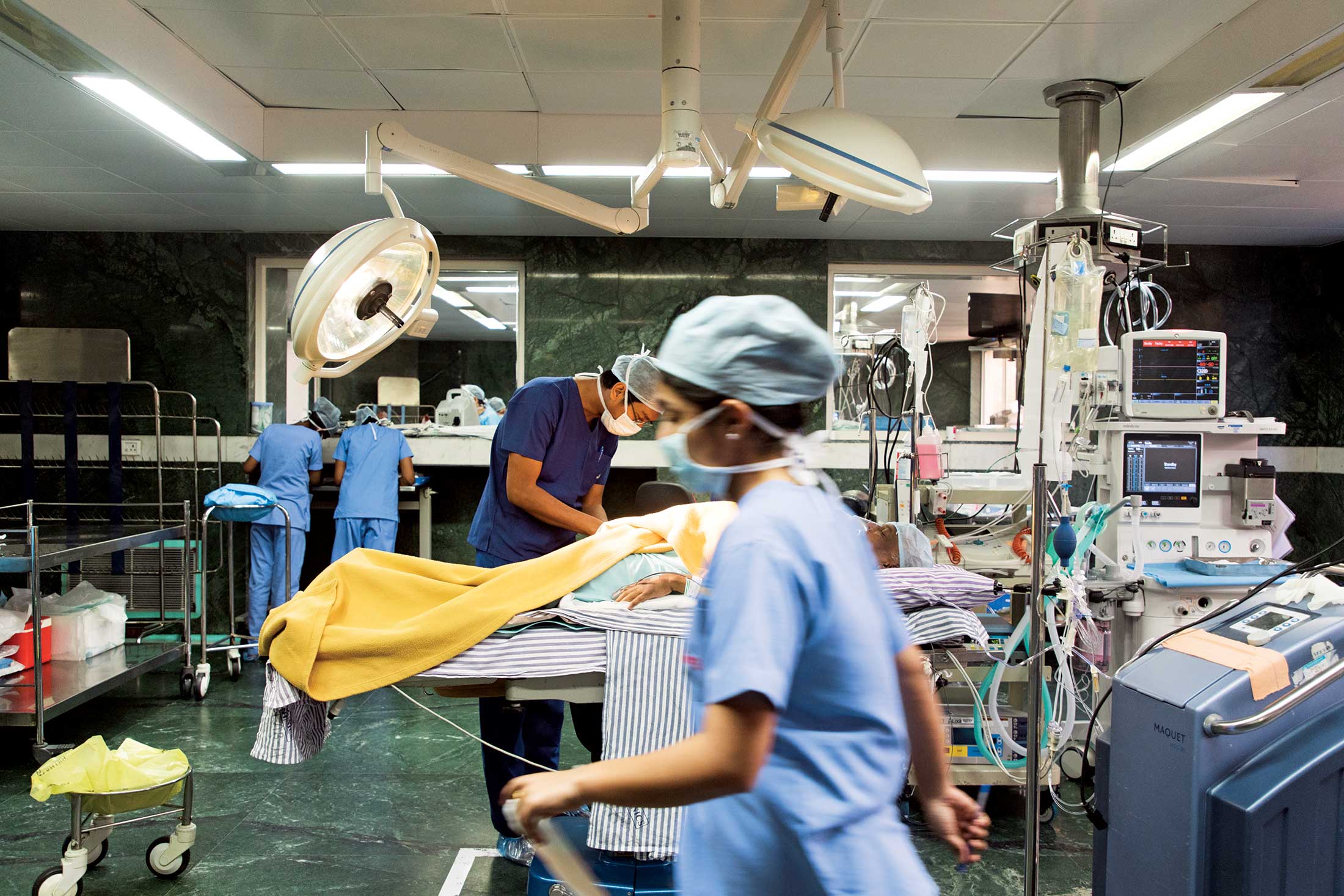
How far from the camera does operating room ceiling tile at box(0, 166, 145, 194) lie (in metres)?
4.35

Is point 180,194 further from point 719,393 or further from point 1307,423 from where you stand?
point 1307,423

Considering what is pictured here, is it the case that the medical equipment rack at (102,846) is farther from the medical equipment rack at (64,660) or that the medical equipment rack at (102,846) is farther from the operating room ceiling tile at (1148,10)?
the operating room ceiling tile at (1148,10)

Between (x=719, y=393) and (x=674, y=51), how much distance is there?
1694mm

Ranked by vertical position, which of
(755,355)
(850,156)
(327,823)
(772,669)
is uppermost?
(850,156)

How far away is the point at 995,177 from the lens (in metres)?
4.28

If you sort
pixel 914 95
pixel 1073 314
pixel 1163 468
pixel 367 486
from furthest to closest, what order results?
pixel 367 486, pixel 914 95, pixel 1163 468, pixel 1073 314

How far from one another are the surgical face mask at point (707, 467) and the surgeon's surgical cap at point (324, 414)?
14.9 ft

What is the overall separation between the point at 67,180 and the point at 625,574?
13.3 feet

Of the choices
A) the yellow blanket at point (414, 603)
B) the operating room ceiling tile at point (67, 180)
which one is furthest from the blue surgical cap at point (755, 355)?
the operating room ceiling tile at point (67, 180)

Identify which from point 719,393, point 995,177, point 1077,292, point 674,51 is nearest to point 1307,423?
point 995,177

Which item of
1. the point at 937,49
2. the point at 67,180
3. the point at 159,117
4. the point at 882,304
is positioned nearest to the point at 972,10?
the point at 937,49

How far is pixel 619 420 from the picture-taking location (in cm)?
268

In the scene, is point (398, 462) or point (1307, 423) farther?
point (1307, 423)

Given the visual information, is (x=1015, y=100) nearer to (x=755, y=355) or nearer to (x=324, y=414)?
(x=755, y=355)
